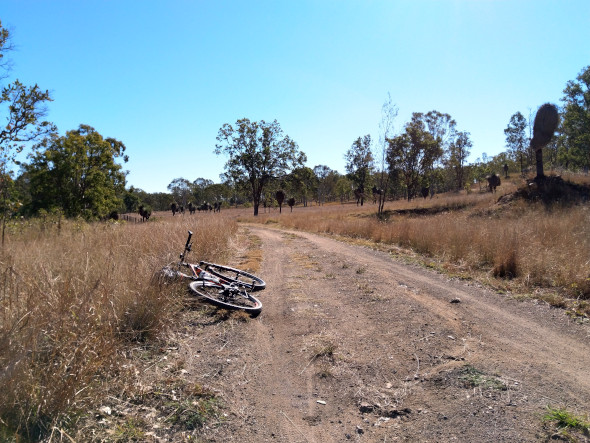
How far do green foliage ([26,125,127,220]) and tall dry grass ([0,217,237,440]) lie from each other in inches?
682

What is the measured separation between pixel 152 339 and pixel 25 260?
181cm

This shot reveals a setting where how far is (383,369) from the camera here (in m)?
3.87

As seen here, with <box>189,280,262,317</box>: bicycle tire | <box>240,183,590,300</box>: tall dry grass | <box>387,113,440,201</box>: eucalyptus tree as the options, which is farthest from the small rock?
<box>387,113,440,201</box>: eucalyptus tree

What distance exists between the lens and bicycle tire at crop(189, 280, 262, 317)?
545 centimetres

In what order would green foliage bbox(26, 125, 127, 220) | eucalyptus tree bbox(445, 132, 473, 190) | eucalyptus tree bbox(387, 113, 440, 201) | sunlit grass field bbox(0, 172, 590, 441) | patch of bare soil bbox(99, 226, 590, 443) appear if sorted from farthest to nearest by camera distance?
eucalyptus tree bbox(445, 132, 473, 190) → eucalyptus tree bbox(387, 113, 440, 201) → green foliage bbox(26, 125, 127, 220) → patch of bare soil bbox(99, 226, 590, 443) → sunlit grass field bbox(0, 172, 590, 441)

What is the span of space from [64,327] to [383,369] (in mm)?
3010

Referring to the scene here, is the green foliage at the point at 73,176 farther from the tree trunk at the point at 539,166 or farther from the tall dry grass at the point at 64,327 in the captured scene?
the tree trunk at the point at 539,166

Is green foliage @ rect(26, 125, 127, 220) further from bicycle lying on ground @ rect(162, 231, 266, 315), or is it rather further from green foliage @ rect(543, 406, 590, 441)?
green foliage @ rect(543, 406, 590, 441)

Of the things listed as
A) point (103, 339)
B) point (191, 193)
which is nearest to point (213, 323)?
point (103, 339)

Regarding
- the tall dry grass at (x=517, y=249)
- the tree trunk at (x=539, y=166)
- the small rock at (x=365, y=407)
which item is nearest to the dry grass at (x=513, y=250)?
the tall dry grass at (x=517, y=249)

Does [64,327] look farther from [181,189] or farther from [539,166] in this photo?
[181,189]

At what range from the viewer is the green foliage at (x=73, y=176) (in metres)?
20.3

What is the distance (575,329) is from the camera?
4.83 m

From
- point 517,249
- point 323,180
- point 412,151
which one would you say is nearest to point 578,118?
point 412,151
